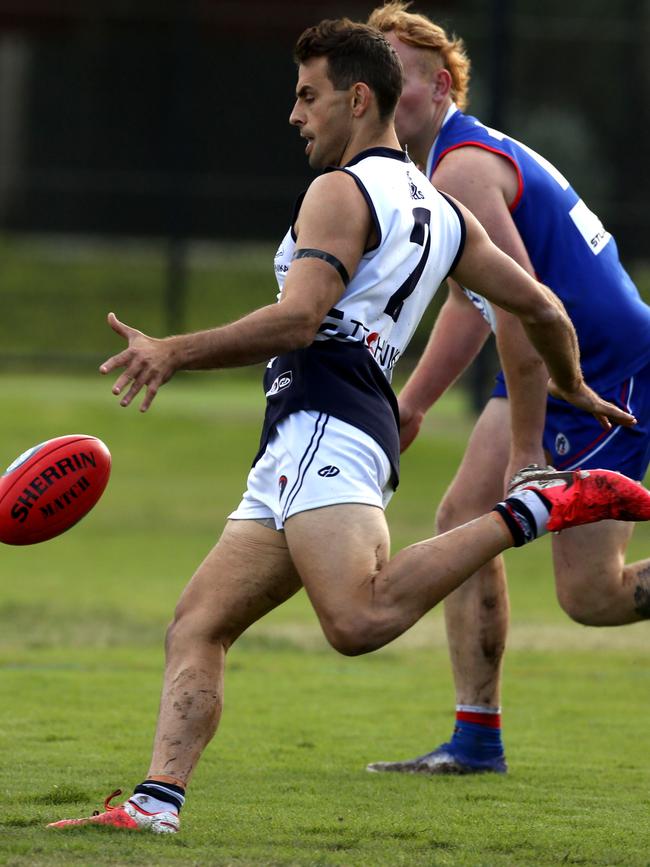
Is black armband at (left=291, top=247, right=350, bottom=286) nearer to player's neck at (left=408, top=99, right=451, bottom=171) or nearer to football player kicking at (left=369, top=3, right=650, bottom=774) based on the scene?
football player kicking at (left=369, top=3, right=650, bottom=774)

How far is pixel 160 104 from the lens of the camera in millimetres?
21406

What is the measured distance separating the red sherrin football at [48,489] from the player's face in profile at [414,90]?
5.58 ft

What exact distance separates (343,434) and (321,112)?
0.93 meters

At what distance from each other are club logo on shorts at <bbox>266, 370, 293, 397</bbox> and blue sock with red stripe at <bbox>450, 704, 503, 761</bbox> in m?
1.73

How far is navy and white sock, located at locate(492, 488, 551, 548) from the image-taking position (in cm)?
454

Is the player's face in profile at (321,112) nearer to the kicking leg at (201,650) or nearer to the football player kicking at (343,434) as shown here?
the football player kicking at (343,434)

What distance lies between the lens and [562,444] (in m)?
5.65

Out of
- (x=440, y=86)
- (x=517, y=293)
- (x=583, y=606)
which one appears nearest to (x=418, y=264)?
(x=517, y=293)

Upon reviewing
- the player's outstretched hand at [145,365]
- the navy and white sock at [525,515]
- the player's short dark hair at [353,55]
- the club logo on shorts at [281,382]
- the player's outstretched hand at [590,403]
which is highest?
the player's short dark hair at [353,55]

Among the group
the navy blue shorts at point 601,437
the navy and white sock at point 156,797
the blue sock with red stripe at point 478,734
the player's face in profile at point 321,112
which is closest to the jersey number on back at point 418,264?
the player's face in profile at point 321,112

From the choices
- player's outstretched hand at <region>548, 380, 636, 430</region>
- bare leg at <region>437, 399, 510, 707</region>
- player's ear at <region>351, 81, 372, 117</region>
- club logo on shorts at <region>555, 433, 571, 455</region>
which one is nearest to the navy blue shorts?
club logo on shorts at <region>555, 433, 571, 455</region>

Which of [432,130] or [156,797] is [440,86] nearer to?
[432,130]

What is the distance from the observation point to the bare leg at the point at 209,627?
14.3 ft

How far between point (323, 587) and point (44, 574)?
748 cm
